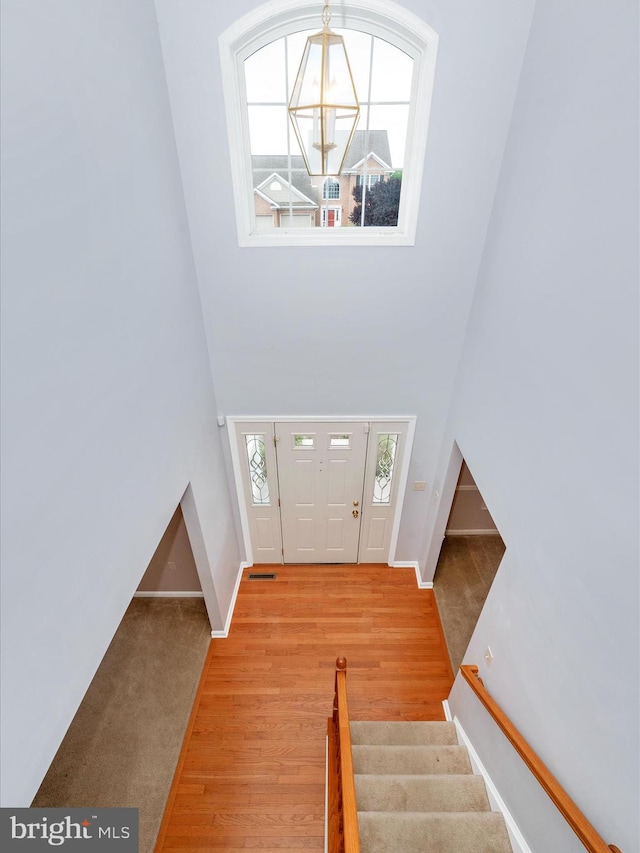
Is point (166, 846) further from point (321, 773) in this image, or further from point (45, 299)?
point (45, 299)

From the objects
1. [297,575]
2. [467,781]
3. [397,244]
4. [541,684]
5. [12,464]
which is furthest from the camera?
[297,575]

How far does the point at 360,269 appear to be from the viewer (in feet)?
11.5

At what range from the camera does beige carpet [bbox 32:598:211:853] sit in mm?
3326

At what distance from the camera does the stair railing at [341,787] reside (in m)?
2.02

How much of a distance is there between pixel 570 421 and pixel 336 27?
3.07m

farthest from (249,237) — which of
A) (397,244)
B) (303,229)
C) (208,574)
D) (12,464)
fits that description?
(208,574)

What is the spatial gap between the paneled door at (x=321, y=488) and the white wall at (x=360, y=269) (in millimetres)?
314

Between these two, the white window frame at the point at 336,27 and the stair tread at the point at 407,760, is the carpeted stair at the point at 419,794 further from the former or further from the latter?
the white window frame at the point at 336,27

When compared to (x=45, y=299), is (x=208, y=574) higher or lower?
lower

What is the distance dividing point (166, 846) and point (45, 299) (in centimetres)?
386

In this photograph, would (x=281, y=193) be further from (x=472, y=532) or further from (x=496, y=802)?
(x=472, y=532)

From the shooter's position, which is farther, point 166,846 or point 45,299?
point 166,846

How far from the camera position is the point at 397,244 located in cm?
340

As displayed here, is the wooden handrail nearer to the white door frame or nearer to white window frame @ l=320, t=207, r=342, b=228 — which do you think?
the white door frame
